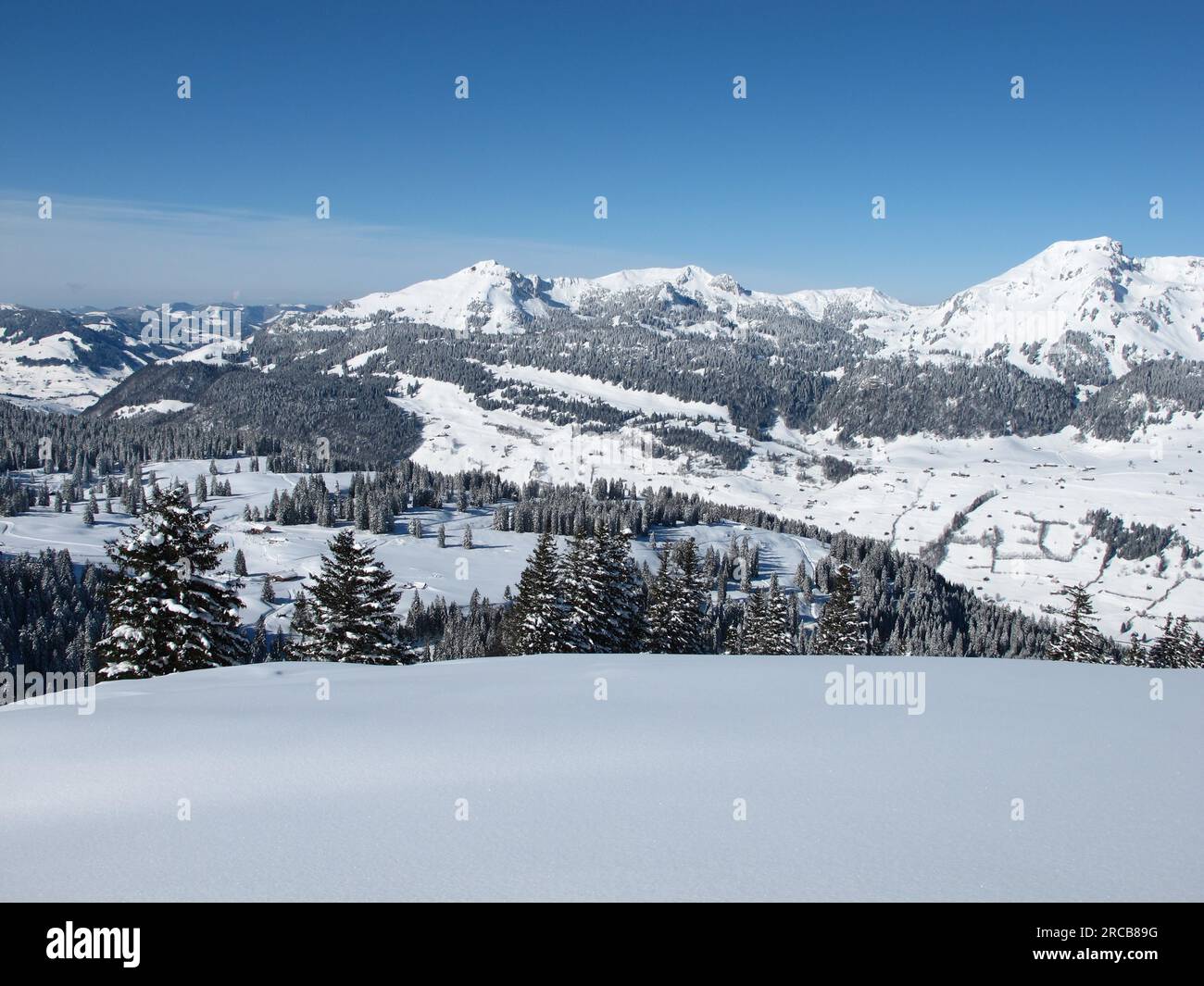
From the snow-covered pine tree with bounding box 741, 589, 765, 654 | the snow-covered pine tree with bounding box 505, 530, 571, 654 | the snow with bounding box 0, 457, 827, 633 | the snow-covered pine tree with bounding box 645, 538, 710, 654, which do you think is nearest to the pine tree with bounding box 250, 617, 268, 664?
the snow with bounding box 0, 457, 827, 633

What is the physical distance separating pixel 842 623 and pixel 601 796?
3680 cm

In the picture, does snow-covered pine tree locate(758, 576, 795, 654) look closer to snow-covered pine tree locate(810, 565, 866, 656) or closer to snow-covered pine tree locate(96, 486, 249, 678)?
snow-covered pine tree locate(810, 565, 866, 656)

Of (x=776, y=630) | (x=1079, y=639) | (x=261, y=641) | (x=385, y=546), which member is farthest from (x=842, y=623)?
(x=385, y=546)

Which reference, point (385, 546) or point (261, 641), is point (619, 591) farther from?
point (385, 546)

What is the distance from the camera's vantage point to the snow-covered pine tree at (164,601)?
2119 cm

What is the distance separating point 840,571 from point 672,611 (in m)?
10.9

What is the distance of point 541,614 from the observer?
32.8 metres

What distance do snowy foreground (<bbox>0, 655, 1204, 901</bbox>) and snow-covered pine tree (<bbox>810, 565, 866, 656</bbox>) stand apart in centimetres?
2961

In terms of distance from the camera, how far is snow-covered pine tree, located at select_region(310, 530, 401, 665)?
2772cm

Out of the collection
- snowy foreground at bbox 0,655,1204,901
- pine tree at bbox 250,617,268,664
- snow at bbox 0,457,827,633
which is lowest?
pine tree at bbox 250,617,268,664

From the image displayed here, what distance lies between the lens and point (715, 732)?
28.2 ft

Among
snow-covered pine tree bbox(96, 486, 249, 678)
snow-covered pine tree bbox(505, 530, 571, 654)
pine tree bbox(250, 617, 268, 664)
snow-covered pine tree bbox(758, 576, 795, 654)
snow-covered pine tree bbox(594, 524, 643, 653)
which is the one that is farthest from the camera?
pine tree bbox(250, 617, 268, 664)
